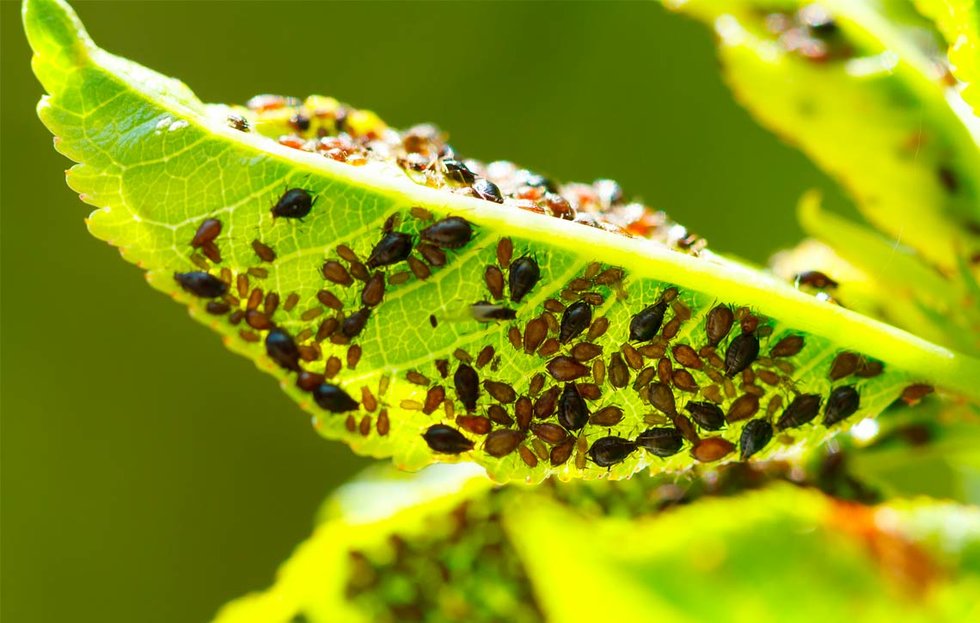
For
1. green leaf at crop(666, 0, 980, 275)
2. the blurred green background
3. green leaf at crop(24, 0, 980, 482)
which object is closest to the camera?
green leaf at crop(24, 0, 980, 482)

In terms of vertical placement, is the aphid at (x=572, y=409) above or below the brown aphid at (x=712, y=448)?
above

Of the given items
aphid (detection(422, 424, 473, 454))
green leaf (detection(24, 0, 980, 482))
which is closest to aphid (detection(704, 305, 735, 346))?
green leaf (detection(24, 0, 980, 482))

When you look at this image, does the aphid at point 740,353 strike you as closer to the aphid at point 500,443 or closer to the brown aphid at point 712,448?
the brown aphid at point 712,448

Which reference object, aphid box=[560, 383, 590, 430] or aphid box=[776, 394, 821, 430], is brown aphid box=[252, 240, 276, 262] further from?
aphid box=[776, 394, 821, 430]

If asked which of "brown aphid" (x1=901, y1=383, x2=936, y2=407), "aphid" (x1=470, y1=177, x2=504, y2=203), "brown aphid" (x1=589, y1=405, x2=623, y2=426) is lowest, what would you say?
"brown aphid" (x1=901, y1=383, x2=936, y2=407)

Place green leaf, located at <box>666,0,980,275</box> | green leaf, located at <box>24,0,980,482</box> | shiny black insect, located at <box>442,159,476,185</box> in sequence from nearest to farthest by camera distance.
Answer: green leaf, located at <box>24,0,980,482</box>
shiny black insect, located at <box>442,159,476,185</box>
green leaf, located at <box>666,0,980,275</box>

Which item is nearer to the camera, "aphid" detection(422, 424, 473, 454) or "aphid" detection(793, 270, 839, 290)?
"aphid" detection(422, 424, 473, 454)

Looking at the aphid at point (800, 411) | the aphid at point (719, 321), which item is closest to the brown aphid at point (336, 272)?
the aphid at point (719, 321)
